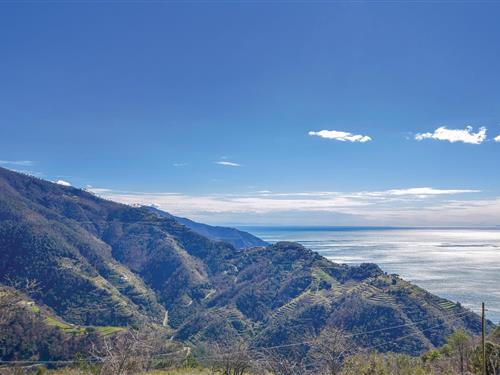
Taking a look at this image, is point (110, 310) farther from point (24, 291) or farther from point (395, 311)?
point (24, 291)

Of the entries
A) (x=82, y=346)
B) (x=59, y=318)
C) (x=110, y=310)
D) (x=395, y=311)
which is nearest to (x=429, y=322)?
(x=395, y=311)

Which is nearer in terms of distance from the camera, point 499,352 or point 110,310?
point 499,352

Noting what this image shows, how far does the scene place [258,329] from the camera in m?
190

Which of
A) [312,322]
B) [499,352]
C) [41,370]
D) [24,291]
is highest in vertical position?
[24,291]

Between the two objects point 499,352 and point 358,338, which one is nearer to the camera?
point 499,352

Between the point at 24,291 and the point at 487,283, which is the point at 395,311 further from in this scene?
the point at 24,291

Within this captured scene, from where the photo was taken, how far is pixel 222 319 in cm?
19075

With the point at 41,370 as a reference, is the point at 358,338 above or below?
below

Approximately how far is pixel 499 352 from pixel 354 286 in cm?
17349

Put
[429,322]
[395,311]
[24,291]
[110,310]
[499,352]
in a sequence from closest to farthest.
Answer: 1. [24,291]
2. [499,352]
3. [429,322]
4. [395,311]
5. [110,310]

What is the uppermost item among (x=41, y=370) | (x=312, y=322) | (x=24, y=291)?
(x=24, y=291)

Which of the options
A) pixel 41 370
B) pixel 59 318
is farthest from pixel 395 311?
pixel 59 318

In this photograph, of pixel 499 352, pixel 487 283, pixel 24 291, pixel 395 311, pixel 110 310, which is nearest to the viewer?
pixel 24 291

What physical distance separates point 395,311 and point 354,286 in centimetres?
4242
